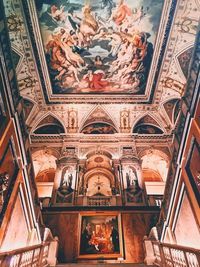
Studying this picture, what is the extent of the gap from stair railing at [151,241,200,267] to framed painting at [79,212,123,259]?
270 centimetres

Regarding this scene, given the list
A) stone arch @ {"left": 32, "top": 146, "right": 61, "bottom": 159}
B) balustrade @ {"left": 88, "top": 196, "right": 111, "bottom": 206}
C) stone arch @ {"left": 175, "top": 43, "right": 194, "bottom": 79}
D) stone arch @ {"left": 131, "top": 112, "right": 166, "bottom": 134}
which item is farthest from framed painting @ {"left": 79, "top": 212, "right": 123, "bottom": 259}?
stone arch @ {"left": 175, "top": 43, "right": 194, "bottom": 79}

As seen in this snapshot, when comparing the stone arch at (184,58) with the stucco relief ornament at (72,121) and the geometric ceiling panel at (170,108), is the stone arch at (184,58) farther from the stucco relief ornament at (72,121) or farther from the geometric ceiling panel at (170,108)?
the stucco relief ornament at (72,121)

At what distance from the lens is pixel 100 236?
880 centimetres

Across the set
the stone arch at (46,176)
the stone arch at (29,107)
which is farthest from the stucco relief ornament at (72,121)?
the stone arch at (46,176)

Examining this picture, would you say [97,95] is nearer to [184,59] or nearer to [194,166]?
[184,59]

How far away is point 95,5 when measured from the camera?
1187 centimetres

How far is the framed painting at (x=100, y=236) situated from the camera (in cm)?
822

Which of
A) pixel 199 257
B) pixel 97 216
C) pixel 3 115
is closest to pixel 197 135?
pixel 199 257

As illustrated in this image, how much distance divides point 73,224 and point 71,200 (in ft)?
6.34

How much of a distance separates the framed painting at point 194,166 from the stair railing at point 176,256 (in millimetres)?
1132

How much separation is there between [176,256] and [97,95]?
12.3 meters

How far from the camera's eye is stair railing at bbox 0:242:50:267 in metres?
3.36

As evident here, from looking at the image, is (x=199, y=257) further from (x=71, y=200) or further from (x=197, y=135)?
(x=71, y=200)

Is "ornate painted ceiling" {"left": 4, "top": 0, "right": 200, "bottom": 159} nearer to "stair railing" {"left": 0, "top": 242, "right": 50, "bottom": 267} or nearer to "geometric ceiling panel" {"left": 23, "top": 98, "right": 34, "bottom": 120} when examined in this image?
"geometric ceiling panel" {"left": 23, "top": 98, "right": 34, "bottom": 120}
